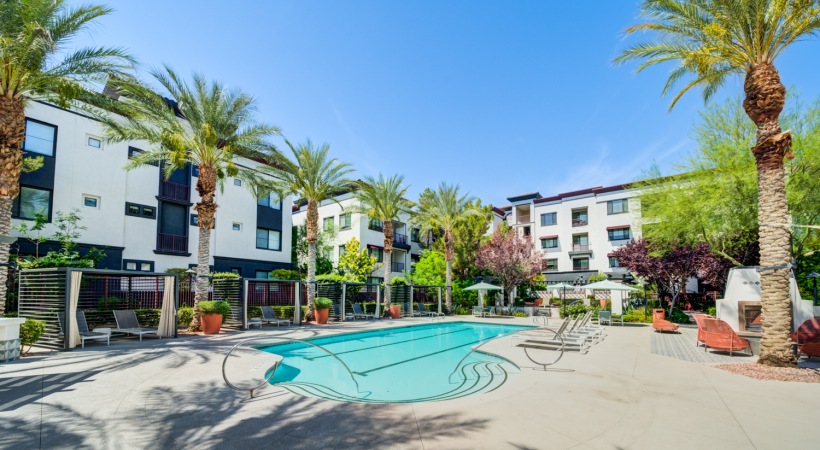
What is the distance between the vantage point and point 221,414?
5934mm

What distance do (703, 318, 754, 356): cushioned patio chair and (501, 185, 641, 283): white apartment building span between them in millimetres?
28650

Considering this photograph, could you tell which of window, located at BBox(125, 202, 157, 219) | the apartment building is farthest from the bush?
window, located at BBox(125, 202, 157, 219)

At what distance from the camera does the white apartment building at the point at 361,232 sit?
37.0 metres

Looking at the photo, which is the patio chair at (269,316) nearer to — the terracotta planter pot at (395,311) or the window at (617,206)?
the terracotta planter pot at (395,311)

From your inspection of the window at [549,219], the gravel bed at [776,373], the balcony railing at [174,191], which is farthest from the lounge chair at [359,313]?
the window at [549,219]

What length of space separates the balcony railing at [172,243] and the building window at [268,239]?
5337mm

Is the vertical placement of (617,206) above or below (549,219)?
above

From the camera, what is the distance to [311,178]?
22.2 meters

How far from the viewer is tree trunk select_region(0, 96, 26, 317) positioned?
37.6ft

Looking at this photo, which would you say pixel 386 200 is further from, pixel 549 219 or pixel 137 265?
pixel 549 219

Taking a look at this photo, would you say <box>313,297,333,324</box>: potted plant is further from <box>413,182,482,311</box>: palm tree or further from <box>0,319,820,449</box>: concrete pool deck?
<box>0,319,820,449</box>: concrete pool deck

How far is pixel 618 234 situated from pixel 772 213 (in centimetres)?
3414

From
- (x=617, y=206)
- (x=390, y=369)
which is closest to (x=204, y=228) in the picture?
(x=390, y=369)

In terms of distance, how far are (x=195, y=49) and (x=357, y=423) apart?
12.1 meters
